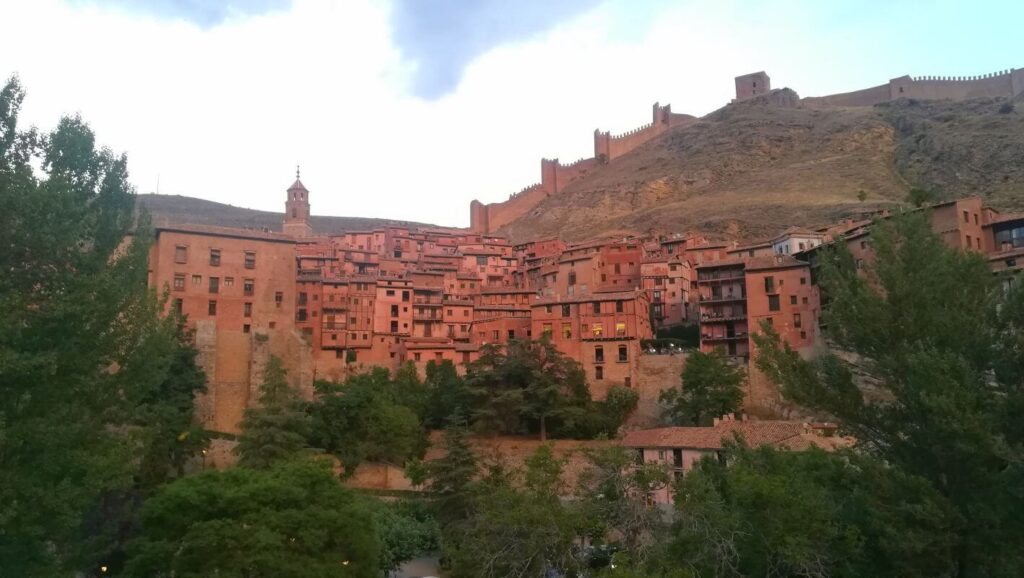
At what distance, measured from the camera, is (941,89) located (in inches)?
4360

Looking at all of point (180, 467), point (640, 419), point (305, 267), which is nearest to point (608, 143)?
point (305, 267)

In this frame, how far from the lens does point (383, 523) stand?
31016 mm

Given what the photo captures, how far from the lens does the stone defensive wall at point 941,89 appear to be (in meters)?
106

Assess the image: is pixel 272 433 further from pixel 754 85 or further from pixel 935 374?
pixel 754 85

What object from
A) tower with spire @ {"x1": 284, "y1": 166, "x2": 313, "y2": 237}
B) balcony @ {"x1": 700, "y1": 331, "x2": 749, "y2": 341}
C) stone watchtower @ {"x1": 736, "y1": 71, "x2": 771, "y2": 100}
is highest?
stone watchtower @ {"x1": 736, "y1": 71, "x2": 771, "y2": 100}

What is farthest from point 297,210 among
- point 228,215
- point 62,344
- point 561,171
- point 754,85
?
point 62,344

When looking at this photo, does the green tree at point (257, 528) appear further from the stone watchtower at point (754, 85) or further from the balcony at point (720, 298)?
the stone watchtower at point (754, 85)

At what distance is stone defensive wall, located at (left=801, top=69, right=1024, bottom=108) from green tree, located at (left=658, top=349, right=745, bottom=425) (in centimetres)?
8408

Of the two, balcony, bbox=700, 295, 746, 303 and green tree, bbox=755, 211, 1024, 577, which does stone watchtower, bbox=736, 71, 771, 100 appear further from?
green tree, bbox=755, 211, 1024, 577

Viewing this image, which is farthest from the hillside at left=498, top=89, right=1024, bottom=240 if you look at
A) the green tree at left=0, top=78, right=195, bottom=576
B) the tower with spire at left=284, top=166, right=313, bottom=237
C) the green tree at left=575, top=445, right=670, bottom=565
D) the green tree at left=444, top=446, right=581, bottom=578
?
the green tree at left=0, top=78, right=195, bottom=576

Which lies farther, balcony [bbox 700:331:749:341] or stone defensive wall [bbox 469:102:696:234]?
stone defensive wall [bbox 469:102:696:234]

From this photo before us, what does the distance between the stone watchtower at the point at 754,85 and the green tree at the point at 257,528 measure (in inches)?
4507

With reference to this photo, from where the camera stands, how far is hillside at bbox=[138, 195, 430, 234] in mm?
137500

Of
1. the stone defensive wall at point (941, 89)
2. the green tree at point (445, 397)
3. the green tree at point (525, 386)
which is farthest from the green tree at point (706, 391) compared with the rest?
the stone defensive wall at point (941, 89)
